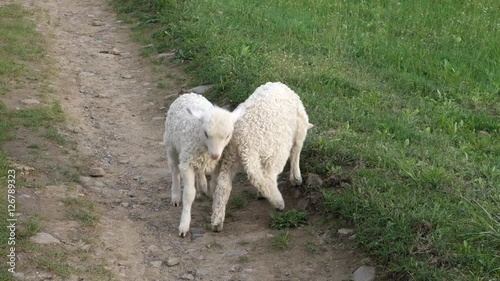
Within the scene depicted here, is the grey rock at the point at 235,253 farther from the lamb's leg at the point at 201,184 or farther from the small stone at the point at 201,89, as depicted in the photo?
the small stone at the point at 201,89

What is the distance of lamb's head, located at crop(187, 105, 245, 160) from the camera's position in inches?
290

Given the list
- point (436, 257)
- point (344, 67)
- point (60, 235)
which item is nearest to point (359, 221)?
point (436, 257)

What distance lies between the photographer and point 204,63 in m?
12.0

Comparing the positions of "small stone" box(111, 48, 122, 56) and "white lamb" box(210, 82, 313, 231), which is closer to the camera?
"white lamb" box(210, 82, 313, 231)

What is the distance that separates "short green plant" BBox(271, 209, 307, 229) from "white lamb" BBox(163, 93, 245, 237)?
2.81 feet

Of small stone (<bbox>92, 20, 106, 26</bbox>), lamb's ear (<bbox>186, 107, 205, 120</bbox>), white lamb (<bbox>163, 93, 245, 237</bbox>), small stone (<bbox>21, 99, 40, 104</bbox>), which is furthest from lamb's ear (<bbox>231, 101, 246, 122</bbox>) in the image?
small stone (<bbox>92, 20, 106, 26</bbox>)

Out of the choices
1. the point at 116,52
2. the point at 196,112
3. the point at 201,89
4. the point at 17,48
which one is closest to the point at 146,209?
the point at 196,112

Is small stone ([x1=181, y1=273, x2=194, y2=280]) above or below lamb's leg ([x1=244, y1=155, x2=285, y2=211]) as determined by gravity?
below

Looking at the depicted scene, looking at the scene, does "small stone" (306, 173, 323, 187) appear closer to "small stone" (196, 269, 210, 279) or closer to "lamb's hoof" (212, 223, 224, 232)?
"lamb's hoof" (212, 223, 224, 232)

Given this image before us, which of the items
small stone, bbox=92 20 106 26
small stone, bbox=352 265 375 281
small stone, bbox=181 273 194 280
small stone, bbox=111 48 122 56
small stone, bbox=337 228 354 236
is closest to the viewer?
small stone, bbox=352 265 375 281

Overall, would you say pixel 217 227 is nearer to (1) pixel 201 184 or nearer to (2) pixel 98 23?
(1) pixel 201 184

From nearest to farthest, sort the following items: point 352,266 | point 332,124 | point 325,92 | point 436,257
→ 1. point 436,257
2. point 352,266
3. point 332,124
4. point 325,92

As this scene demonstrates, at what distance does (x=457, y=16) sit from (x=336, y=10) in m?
2.22

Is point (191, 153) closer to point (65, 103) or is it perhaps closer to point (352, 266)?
point (352, 266)
